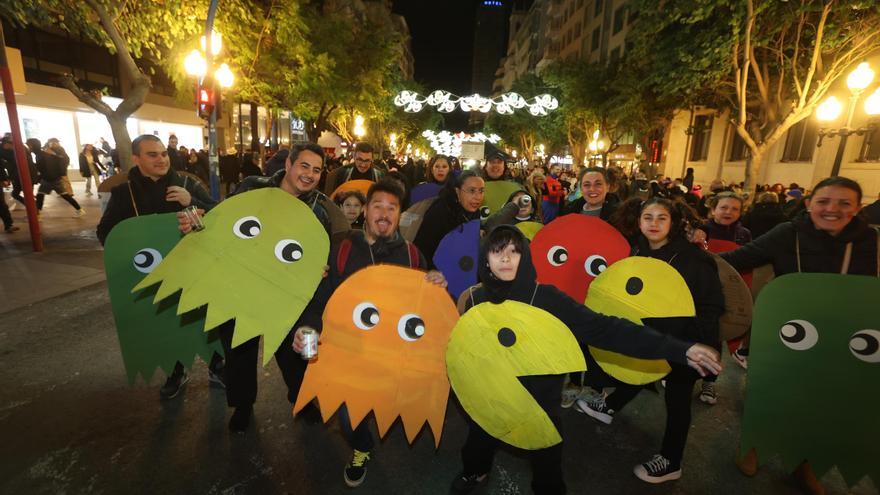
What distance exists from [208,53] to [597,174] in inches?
353

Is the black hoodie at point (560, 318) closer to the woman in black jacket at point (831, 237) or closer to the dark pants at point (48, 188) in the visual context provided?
the woman in black jacket at point (831, 237)

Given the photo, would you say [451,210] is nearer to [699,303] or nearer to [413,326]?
[413,326]

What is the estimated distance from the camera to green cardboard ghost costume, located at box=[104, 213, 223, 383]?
2.86 metres

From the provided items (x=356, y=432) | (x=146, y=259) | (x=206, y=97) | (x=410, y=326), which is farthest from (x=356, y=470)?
(x=206, y=97)

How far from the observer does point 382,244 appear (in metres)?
2.72

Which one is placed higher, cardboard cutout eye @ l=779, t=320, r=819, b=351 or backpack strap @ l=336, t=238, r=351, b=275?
backpack strap @ l=336, t=238, r=351, b=275

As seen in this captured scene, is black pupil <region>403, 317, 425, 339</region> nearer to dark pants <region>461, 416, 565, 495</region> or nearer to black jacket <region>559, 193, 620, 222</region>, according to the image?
dark pants <region>461, 416, 565, 495</region>

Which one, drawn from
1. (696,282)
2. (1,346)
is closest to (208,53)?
(1,346)

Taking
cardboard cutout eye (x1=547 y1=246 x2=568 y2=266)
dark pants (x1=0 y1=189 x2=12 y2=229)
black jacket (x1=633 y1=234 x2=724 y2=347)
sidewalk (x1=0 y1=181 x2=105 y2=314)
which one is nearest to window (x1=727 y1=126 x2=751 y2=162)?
cardboard cutout eye (x1=547 y1=246 x2=568 y2=266)

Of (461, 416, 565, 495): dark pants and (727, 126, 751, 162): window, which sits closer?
(461, 416, 565, 495): dark pants

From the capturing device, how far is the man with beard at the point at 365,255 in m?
2.64

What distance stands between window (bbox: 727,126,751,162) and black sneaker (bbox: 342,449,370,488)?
74.4 ft

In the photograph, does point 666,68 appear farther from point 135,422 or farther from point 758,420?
point 135,422

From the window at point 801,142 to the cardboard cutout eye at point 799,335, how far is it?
17475 millimetres
